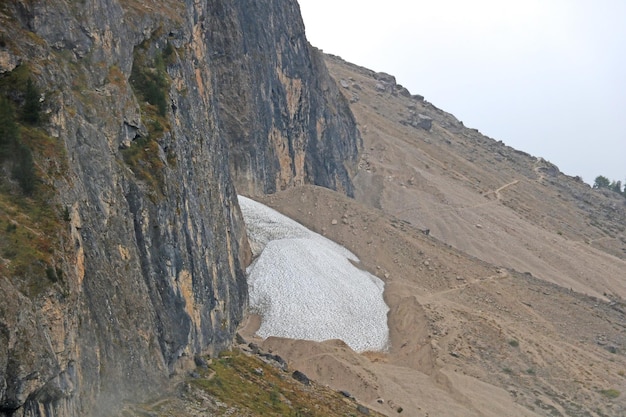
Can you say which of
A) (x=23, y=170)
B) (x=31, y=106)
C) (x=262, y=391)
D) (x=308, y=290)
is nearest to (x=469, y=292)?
(x=308, y=290)

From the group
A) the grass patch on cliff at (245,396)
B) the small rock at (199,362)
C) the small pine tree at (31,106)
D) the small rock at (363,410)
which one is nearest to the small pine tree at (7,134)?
the small pine tree at (31,106)

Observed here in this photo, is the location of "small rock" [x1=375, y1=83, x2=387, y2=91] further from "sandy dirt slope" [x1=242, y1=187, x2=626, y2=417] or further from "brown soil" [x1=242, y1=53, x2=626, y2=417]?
"sandy dirt slope" [x1=242, y1=187, x2=626, y2=417]

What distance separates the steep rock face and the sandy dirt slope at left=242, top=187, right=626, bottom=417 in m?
6.69

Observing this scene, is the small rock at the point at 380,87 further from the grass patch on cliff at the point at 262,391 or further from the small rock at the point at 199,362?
the small rock at the point at 199,362

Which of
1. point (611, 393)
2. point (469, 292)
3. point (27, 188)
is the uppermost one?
point (27, 188)

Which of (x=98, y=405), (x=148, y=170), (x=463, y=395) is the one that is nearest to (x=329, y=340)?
(x=463, y=395)

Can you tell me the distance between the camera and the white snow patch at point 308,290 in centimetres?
5744

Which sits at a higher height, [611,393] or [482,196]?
[482,196]

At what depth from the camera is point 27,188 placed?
971 inches

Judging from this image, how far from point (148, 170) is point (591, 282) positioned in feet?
231

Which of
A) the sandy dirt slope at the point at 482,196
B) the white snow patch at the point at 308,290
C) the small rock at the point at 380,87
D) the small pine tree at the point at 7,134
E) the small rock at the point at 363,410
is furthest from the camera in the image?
the small rock at the point at 380,87

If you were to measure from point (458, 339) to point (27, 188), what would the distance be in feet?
136

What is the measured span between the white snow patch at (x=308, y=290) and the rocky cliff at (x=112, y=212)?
4.12 metres

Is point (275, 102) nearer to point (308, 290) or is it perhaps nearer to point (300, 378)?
point (308, 290)
